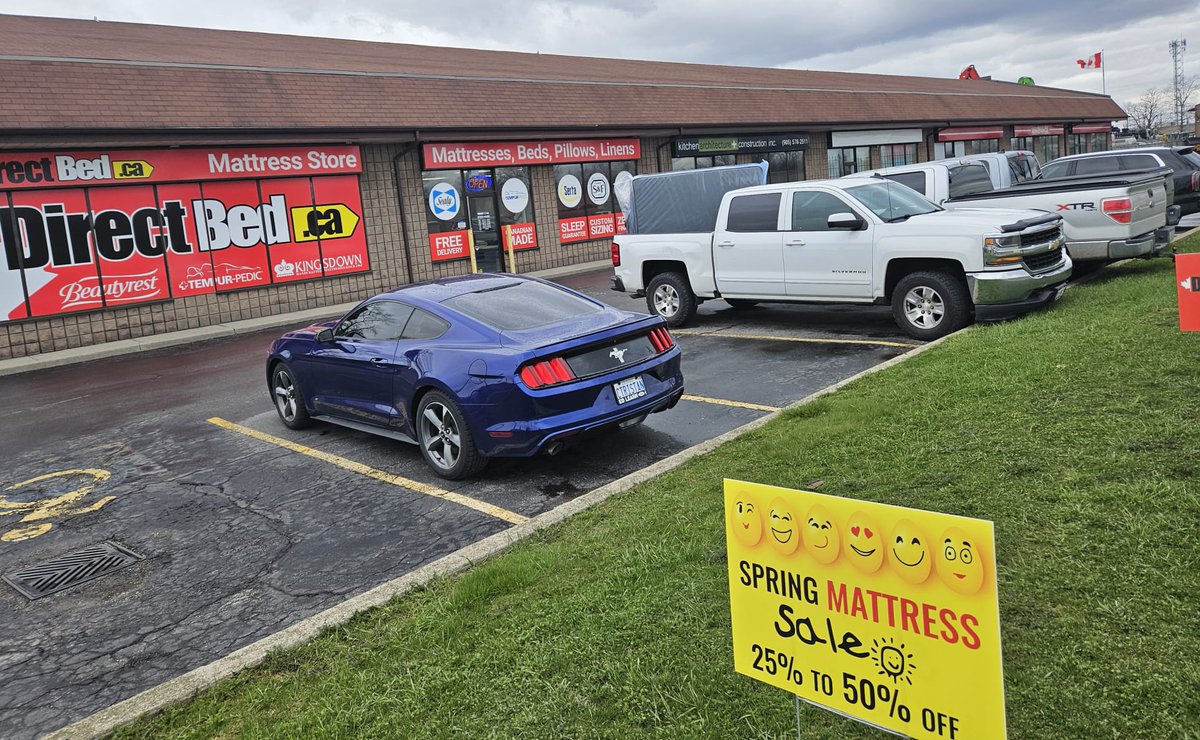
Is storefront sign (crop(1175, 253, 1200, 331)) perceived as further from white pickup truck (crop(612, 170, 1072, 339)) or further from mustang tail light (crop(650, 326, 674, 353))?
white pickup truck (crop(612, 170, 1072, 339))

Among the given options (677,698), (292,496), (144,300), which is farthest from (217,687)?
(144,300)

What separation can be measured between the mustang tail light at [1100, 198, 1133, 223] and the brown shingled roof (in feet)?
45.5

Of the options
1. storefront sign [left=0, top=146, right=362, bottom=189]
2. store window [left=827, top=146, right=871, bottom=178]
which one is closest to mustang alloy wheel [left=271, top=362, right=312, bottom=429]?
storefront sign [left=0, top=146, right=362, bottom=189]

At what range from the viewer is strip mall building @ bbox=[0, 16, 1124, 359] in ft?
51.5

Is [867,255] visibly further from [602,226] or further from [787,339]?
[602,226]

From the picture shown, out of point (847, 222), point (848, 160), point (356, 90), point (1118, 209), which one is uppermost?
point (356, 90)

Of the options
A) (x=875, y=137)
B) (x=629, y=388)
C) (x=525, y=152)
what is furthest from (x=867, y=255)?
(x=875, y=137)

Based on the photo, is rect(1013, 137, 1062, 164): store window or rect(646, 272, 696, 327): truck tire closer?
rect(646, 272, 696, 327): truck tire

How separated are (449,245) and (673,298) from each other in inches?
394

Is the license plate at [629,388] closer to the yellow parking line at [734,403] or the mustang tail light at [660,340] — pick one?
the mustang tail light at [660,340]

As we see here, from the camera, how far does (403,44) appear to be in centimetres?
3002

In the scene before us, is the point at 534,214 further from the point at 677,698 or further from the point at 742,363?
the point at 677,698

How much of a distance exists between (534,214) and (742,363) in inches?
567

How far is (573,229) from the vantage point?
969 inches
